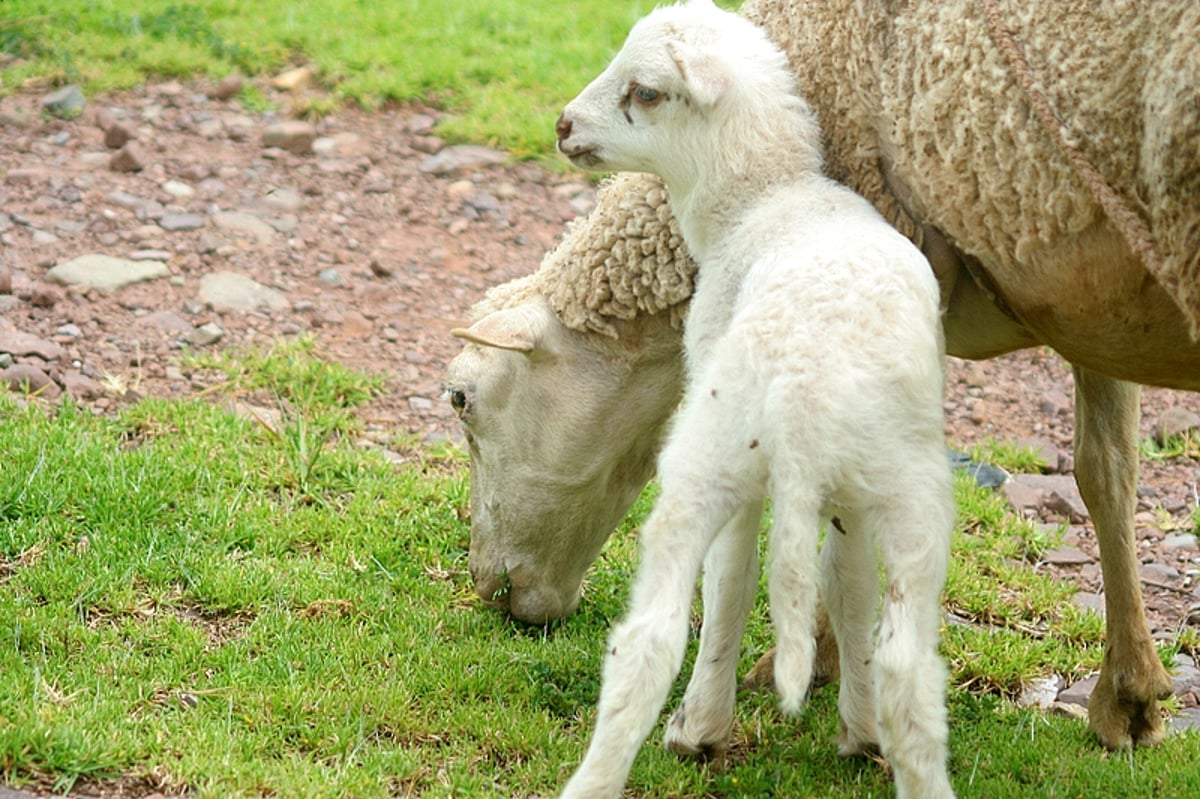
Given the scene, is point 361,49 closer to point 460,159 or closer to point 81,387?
point 460,159

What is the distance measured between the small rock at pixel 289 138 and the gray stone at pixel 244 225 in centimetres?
91

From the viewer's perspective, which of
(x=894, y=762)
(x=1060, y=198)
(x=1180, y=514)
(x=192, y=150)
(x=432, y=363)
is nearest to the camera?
(x=894, y=762)

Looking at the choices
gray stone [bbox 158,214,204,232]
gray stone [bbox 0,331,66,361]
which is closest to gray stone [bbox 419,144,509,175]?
gray stone [bbox 158,214,204,232]

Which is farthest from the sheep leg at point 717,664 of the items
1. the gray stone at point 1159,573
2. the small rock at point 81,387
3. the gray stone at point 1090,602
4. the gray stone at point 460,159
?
the gray stone at point 460,159

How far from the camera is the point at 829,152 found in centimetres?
442

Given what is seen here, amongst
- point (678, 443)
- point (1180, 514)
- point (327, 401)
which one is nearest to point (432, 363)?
point (327, 401)

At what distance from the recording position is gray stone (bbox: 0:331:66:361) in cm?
674

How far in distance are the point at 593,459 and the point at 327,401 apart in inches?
78.9

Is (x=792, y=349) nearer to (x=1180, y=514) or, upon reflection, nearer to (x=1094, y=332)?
(x=1094, y=332)

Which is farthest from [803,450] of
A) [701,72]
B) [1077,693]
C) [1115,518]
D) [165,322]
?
[165,322]

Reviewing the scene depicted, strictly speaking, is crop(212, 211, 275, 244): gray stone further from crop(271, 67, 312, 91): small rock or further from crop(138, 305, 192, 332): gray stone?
crop(271, 67, 312, 91): small rock

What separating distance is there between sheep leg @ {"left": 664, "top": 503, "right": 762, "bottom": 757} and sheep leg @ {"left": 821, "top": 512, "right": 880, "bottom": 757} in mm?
217

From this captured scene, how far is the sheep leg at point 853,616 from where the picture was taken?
4359mm

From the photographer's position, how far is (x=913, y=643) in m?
A: 3.63
